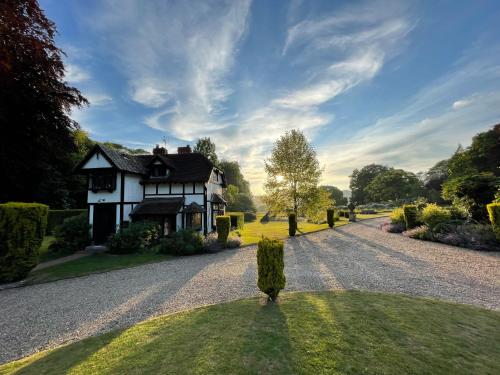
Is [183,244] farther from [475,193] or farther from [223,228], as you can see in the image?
[475,193]

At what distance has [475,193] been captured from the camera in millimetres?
16297

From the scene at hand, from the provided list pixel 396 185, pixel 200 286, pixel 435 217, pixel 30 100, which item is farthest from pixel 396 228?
pixel 396 185

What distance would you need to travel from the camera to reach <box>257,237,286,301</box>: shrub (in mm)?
6535

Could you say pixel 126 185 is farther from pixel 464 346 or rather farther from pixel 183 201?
pixel 464 346

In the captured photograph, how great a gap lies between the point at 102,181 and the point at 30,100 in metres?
7.64

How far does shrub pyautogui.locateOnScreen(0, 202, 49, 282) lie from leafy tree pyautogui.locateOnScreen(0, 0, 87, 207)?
14.8 ft

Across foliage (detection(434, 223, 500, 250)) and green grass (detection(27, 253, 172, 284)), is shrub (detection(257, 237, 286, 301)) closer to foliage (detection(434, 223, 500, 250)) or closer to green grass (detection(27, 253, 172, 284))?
green grass (detection(27, 253, 172, 284))

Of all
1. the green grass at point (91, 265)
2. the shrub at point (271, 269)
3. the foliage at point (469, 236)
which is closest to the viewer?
the shrub at point (271, 269)

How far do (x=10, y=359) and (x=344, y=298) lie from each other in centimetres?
811

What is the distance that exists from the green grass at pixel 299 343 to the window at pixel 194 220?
14.1m

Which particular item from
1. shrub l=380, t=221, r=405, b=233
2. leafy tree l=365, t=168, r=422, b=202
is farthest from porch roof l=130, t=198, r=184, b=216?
leafy tree l=365, t=168, r=422, b=202

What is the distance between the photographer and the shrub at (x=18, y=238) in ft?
32.2

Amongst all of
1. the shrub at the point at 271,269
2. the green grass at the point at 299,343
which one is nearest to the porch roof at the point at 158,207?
the shrub at the point at 271,269

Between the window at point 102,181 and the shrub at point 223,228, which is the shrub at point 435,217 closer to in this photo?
the shrub at point 223,228
